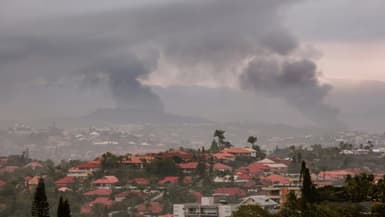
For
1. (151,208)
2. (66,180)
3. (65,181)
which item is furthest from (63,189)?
(151,208)

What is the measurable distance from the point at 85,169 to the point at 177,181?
44.5ft

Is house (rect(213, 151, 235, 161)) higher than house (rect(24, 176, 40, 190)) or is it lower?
higher

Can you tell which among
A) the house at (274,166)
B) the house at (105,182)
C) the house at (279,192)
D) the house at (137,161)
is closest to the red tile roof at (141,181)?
the house at (105,182)

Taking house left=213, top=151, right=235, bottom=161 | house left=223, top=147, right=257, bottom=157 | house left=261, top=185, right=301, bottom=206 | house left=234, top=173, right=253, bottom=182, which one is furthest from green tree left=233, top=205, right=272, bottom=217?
house left=223, top=147, right=257, bottom=157

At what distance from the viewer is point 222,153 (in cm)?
10538

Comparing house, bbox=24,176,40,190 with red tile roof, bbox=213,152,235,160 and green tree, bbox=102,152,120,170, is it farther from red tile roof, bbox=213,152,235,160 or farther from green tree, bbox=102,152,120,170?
red tile roof, bbox=213,152,235,160

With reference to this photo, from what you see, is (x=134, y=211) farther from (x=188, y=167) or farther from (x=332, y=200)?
(x=332, y=200)

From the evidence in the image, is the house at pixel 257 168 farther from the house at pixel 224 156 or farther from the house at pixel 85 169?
the house at pixel 85 169

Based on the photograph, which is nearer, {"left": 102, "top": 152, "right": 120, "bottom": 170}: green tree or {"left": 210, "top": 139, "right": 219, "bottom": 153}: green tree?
{"left": 102, "top": 152, "right": 120, "bottom": 170}: green tree

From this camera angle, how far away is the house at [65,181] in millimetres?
88412

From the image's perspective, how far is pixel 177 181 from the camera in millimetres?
87188

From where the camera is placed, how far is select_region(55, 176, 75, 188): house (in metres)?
88.4

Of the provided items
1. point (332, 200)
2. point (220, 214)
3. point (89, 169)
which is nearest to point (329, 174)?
point (89, 169)

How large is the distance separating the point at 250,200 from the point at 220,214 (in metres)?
2.92
